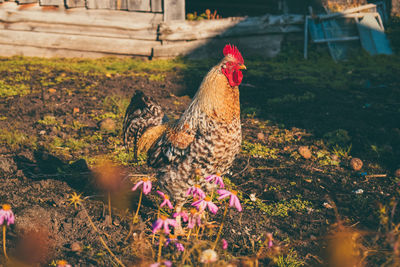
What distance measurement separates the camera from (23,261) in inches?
102

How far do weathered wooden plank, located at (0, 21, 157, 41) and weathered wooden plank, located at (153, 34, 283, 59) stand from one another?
452 millimetres

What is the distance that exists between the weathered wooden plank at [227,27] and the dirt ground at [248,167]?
1.71 meters

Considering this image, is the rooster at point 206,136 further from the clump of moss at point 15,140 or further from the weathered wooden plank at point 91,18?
the weathered wooden plank at point 91,18

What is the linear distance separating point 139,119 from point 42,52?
20.9 ft

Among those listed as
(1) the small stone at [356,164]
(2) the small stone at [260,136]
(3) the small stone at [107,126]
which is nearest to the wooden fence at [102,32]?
(3) the small stone at [107,126]

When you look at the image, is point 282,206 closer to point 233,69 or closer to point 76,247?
point 233,69

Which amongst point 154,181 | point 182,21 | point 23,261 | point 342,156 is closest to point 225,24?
point 182,21

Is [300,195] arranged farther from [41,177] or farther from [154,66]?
[154,66]

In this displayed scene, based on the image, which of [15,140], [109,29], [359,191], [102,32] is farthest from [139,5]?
[359,191]

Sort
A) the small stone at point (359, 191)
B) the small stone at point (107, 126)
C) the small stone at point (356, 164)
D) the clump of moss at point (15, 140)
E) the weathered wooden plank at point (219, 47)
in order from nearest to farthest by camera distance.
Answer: the small stone at point (359, 191) < the small stone at point (356, 164) < the clump of moss at point (15, 140) < the small stone at point (107, 126) < the weathered wooden plank at point (219, 47)

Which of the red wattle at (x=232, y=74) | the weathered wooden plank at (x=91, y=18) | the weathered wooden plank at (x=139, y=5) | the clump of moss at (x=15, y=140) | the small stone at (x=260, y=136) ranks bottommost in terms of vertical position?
the small stone at (x=260, y=136)

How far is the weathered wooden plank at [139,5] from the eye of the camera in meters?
8.74

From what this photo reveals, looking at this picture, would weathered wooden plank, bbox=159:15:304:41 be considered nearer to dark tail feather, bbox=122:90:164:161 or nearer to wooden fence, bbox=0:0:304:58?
wooden fence, bbox=0:0:304:58

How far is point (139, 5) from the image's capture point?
28.8 ft
